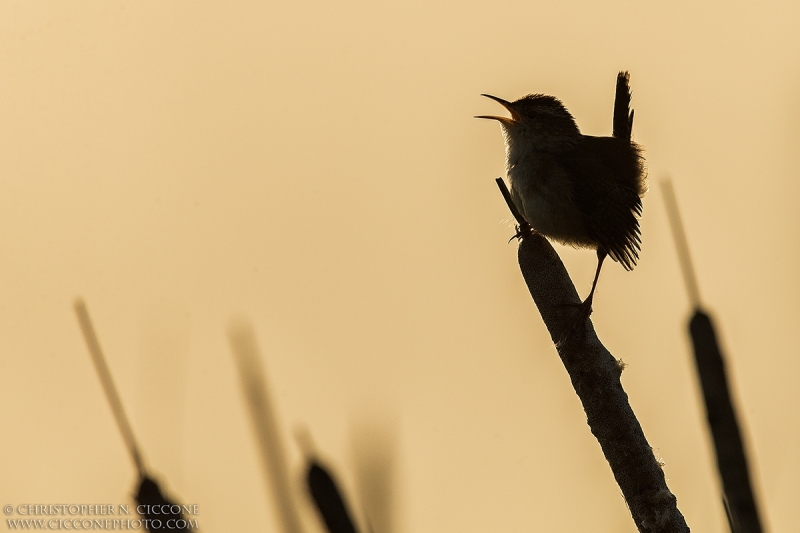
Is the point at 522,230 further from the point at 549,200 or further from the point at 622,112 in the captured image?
the point at 622,112

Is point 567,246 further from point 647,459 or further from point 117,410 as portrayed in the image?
point 117,410

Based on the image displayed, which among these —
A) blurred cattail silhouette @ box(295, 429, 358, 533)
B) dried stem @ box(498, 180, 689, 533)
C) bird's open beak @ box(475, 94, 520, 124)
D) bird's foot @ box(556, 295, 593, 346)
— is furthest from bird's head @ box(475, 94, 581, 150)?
blurred cattail silhouette @ box(295, 429, 358, 533)

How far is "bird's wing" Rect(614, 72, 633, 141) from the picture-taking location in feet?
16.9

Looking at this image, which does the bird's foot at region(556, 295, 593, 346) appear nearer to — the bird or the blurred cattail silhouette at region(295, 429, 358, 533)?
the bird

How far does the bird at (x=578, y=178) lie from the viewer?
181 inches

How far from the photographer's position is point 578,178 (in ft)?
15.3

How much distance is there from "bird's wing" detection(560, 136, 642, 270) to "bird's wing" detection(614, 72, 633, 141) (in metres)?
0.36

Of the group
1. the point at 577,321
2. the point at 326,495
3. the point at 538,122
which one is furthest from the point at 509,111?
the point at 326,495

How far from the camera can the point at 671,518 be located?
2824mm

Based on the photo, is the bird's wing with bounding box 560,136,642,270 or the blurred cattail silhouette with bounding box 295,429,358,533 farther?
the bird's wing with bounding box 560,136,642,270

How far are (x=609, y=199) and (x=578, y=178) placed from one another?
198mm

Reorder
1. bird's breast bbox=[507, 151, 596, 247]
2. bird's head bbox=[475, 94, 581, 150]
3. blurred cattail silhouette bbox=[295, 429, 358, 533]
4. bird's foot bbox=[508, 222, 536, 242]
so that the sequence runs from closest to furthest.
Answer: blurred cattail silhouette bbox=[295, 429, 358, 533] < bird's foot bbox=[508, 222, 536, 242] < bird's breast bbox=[507, 151, 596, 247] < bird's head bbox=[475, 94, 581, 150]

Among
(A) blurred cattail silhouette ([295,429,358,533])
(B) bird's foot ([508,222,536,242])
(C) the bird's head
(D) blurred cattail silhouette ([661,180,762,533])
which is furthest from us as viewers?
(C) the bird's head

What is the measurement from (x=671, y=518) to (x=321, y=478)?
174 cm
